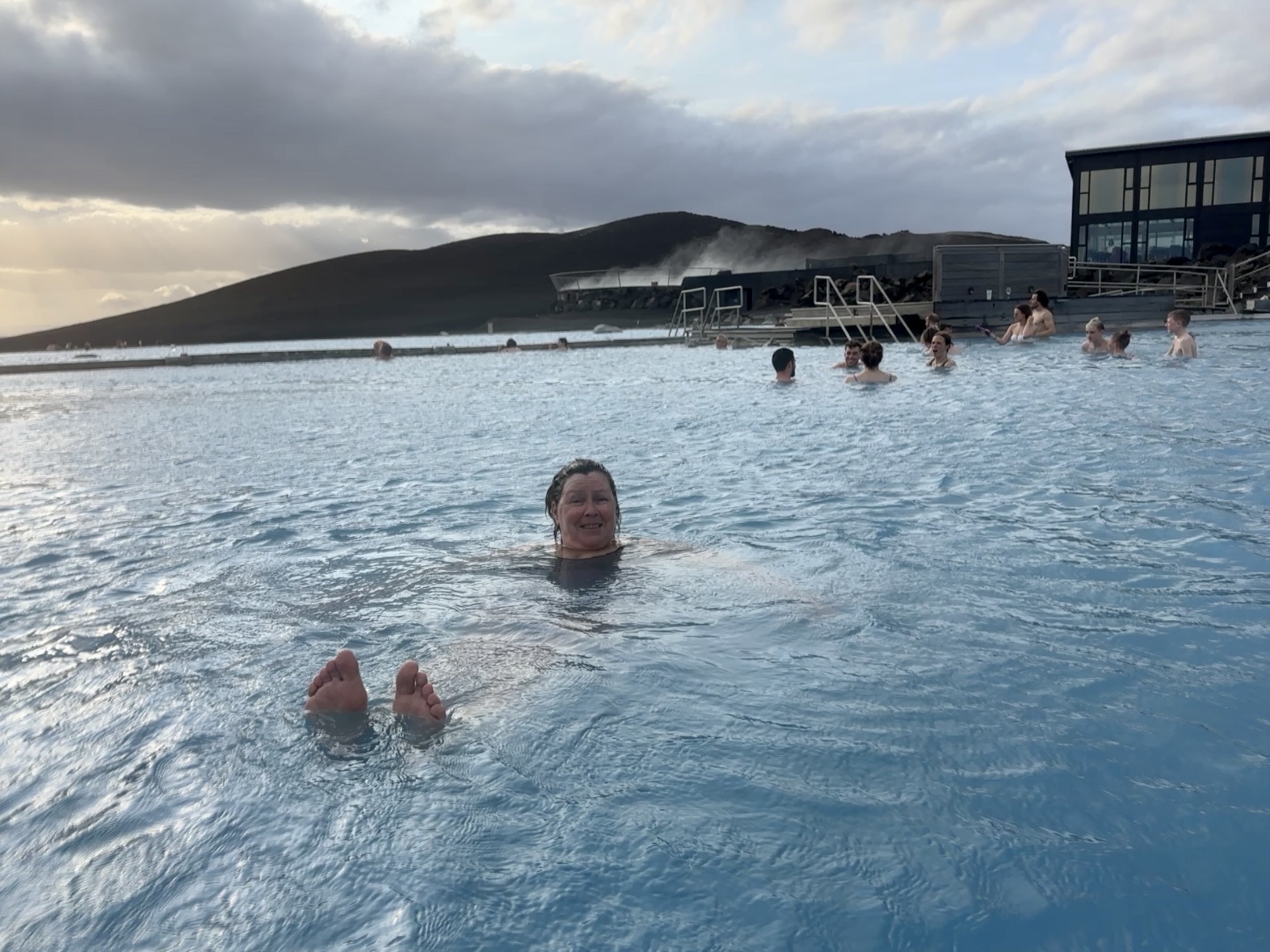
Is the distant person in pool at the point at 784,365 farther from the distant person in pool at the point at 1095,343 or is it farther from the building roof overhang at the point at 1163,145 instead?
the building roof overhang at the point at 1163,145

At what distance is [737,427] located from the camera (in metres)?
10.2

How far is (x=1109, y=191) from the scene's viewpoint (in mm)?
36906

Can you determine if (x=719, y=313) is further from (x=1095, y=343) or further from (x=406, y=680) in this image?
(x=406, y=680)

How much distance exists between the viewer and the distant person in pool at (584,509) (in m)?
4.59

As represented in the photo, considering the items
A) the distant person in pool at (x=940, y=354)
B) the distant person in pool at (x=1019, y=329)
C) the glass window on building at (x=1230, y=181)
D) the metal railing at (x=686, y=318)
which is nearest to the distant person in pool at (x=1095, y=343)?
the distant person in pool at (x=940, y=354)

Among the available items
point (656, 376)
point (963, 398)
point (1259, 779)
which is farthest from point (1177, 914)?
point (656, 376)

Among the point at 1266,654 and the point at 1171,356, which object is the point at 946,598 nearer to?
the point at 1266,654

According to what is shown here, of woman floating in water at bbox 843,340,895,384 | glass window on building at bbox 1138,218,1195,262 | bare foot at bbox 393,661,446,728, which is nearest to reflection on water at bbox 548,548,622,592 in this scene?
bare foot at bbox 393,661,446,728

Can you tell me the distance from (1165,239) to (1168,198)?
5.19 ft

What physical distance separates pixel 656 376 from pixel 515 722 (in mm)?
15236

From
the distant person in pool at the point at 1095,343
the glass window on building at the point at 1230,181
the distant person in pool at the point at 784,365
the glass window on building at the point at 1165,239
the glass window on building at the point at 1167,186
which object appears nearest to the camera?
the distant person in pool at the point at 784,365

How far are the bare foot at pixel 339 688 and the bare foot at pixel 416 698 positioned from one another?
0.14 metres

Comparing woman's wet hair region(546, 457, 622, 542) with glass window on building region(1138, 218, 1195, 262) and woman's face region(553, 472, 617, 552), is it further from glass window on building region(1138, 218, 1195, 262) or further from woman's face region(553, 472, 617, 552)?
glass window on building region(1138, 218, 1195, 262)

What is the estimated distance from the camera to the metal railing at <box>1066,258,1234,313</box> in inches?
987
